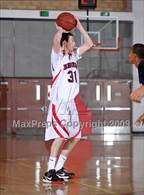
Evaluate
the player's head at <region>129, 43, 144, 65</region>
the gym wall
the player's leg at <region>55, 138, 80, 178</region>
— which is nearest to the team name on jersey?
the player's leg at <region>55, 138, 80, 178</region>

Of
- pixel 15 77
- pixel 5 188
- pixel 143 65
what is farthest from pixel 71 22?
pixel 15 77

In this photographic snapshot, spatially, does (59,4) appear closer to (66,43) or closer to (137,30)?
(137,30)

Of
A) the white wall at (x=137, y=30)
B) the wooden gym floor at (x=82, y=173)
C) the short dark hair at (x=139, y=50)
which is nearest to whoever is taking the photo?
the short dark hair at (x=139, y=50)

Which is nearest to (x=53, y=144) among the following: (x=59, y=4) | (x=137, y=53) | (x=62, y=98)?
(x=62, y=98)

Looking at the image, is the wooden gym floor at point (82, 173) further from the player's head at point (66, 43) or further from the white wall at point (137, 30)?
the white wall at point (137, 30)

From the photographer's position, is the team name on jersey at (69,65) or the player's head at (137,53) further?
the team name on jersey at (69,65)

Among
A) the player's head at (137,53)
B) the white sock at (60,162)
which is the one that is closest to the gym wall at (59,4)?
the white sock at (60,162)

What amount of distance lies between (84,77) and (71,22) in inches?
446

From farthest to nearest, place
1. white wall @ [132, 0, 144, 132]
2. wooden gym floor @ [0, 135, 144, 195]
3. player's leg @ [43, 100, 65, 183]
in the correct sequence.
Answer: white wall @ [132, 0, 144, 132] → player's leg @ [43, 100, 65, 183] → wooden gym floor @ [0, 135, 144, 195]

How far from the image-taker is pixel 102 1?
18.1 metres

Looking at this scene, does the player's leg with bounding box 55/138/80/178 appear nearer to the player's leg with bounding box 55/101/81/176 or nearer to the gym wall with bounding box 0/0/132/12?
the player's leg with bounding box 55/101/81/176

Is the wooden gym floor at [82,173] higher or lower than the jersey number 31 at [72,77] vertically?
lower

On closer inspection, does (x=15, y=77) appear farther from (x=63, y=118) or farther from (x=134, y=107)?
(x=63, y=118)

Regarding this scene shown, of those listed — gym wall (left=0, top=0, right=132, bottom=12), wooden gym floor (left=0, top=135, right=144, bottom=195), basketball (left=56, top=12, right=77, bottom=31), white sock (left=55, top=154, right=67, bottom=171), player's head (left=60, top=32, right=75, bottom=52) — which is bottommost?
wooden gym floor (left=0, top=135, right=144, bottom=195)
